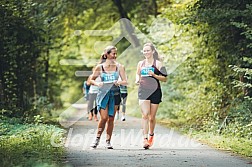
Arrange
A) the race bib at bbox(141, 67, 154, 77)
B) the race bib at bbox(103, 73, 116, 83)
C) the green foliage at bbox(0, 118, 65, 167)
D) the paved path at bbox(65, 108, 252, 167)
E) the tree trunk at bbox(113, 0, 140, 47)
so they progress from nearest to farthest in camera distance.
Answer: the green foliage at bbox(0, 118, 65, 167), the paved path at bbox(65, 108, 252, 167), the race bib at bbox(103, 73, 116, 83), the race bib at bbox(141, 67, 154, 77), the tree trunk at bbox(113, 0, 140, 47)

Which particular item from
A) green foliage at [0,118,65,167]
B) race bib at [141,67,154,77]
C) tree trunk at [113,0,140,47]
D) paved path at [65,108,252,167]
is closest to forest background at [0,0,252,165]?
green foliage at [0,118,65,167]

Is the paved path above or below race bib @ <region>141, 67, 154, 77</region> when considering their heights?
below

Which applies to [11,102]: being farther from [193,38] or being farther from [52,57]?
[52,57]

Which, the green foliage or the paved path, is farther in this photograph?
the paved path

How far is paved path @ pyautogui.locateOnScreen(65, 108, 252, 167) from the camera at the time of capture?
9391 mm

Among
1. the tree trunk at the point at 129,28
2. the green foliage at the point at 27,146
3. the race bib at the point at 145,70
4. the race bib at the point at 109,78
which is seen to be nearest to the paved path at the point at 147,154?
the green foliage at the point at 27,146

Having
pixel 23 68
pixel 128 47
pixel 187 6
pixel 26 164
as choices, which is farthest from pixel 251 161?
pixel 128 47

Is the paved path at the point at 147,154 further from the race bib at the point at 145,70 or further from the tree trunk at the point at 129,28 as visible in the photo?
the tree trunk at the point at 129,28

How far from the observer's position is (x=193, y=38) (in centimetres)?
1822

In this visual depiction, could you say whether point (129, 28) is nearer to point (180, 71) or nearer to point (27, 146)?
point (180, 71)

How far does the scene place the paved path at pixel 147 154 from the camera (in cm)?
939

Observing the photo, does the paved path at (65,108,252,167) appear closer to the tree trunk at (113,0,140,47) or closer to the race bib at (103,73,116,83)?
the race bib at (103,73,116,83)

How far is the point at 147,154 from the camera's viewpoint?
34.9 ft

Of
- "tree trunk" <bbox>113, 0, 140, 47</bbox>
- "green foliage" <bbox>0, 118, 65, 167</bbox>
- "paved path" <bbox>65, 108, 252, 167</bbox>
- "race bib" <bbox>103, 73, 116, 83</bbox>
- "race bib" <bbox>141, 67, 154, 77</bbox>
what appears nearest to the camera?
"green foliage" <bbox>0, 118, 65, 167</bbox>
